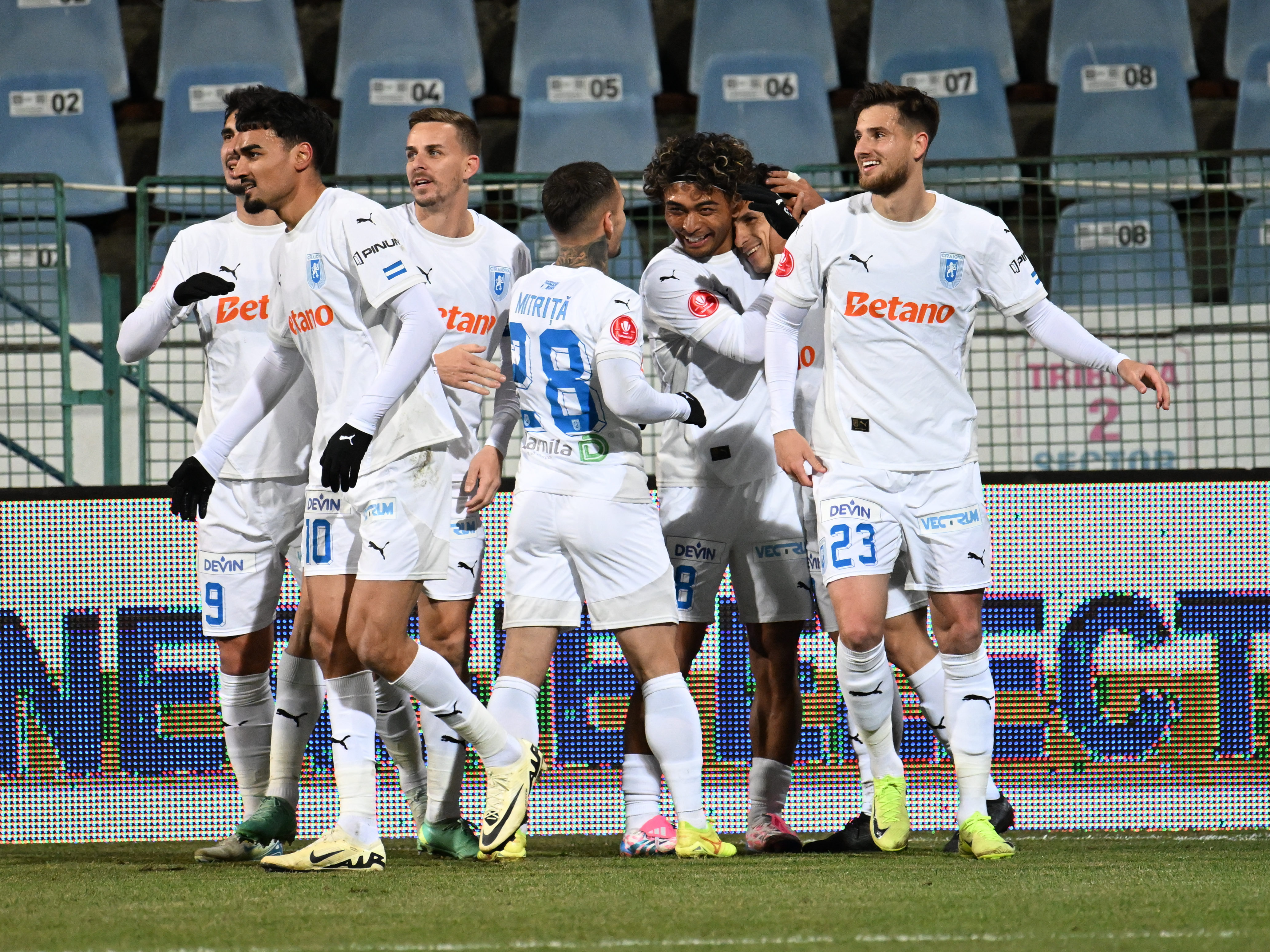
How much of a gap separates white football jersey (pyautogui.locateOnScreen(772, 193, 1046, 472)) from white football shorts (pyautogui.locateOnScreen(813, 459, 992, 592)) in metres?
0.04

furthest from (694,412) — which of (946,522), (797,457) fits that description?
(946,522)

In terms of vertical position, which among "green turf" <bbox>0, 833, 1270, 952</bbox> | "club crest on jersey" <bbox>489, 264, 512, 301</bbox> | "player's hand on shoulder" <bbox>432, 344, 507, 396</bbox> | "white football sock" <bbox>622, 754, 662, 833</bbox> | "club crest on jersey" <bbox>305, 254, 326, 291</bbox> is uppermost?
"club crest on jersey" <bbox>489, 264, 512, 301</bbox>

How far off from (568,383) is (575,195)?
0.56m

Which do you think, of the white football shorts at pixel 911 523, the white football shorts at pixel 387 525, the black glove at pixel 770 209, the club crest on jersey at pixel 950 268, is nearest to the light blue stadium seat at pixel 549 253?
the black glove at pixel 770 209

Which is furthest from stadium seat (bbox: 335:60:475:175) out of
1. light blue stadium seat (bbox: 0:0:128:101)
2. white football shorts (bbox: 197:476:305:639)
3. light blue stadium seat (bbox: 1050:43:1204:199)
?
white football shorts (bbox: 197:476:305:639)

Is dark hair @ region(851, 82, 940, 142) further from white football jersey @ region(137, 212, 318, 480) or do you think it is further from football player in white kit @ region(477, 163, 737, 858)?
white football jersey @ region(137, 212, 318, 480)

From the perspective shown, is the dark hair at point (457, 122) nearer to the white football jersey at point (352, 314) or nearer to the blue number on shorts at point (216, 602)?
the white football jersey at point (352, 314)

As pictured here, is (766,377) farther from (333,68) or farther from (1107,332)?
(333,68)

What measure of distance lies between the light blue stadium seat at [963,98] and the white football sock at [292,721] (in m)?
5.58

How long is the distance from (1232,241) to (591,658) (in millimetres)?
2975

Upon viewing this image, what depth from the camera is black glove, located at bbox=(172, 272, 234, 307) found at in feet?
15.7

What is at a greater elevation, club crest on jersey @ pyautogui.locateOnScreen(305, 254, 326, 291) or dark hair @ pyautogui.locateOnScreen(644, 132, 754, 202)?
dark hair @ pyautogui.locateOnScreen(644, 132, 754, 202)

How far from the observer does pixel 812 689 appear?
19.5 feet

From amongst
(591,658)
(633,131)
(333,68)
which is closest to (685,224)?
(591,658)
